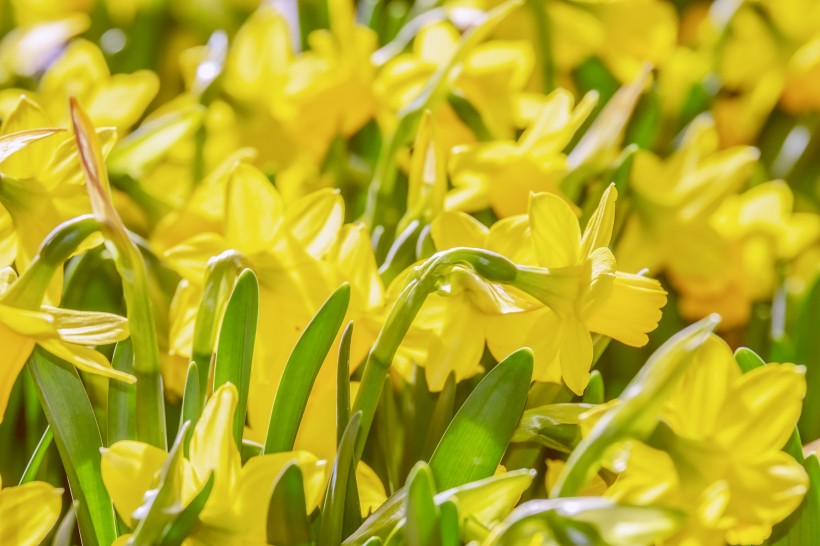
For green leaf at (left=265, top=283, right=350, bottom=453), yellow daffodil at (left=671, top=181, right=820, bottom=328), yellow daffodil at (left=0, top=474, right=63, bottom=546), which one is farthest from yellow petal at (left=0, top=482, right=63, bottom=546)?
yellow daffodil at (left=671, top=181, right=820, bottom=328)

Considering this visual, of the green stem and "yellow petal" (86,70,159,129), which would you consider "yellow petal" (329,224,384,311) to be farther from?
"yellow petal" (86,70,159,129)

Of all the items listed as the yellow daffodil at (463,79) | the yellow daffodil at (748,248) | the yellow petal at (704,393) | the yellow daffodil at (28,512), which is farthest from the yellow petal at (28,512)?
the yellow daffodil at (748,248)

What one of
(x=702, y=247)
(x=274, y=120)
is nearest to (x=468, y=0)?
(x=274, y=120)

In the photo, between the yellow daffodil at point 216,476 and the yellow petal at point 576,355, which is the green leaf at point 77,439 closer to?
the yellow daffodil at point 216,476

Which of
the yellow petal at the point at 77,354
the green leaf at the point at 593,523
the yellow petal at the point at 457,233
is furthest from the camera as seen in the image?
the yellow petal at the point at 457,233

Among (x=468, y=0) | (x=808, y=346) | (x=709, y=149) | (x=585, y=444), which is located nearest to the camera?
(x=585, y=444)

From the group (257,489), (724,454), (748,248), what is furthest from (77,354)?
(748,248)

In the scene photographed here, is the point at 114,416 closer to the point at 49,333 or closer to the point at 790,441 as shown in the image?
the point at 49,333

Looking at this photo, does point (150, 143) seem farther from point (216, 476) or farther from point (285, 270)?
point (216, 476)
